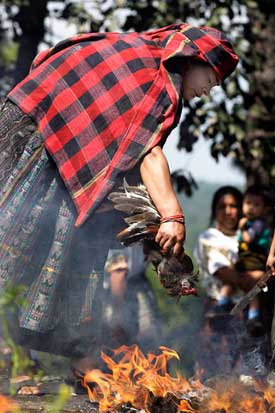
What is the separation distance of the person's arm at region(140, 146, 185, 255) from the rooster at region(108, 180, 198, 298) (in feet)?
0.35

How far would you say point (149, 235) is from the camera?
4.21m

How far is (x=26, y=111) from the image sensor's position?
4266 millimetres

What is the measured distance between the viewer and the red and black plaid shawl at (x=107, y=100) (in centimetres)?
409

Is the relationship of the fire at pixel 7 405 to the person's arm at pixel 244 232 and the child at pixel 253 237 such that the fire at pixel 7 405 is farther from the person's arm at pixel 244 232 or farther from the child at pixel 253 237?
the person's arm at pixel 244 232

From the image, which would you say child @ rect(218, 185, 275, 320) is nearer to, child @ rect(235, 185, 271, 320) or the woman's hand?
child @ rect(235, 185, 271, 320)

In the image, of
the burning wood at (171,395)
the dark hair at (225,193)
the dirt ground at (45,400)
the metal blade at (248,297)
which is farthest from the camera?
the dark hair at (225,193)

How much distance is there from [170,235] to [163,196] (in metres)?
0.19

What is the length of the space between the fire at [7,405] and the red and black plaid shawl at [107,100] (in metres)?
1.00

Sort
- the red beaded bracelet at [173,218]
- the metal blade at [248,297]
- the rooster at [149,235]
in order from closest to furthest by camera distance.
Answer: the red beaded bracelet at [173,218]
the rooster at [149,235]
the metal blade at [248,297]

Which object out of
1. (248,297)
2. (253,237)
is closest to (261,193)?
(253,237)

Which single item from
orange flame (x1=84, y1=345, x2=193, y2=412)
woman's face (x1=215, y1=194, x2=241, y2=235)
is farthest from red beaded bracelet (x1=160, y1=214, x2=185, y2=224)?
woman's face (x1=215, y1=194, x2=241, y2=235)

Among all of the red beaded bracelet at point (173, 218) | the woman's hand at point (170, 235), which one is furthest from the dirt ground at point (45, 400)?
the red beaded bracelet at point (173, 218)

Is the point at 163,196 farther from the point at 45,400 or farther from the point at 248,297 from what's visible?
the point at 45,400

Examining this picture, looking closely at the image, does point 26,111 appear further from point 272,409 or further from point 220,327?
point 220,327
